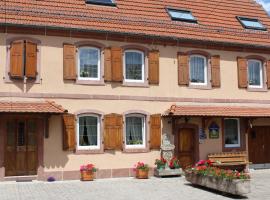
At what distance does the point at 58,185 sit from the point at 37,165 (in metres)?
1.55

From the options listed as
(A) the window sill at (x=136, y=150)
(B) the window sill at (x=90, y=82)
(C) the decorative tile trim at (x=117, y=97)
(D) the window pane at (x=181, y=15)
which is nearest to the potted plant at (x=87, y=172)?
(A) the window sill at (x=136, y=150)

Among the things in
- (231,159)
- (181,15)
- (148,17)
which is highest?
(181,15)

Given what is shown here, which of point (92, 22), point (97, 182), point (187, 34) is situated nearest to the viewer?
point (97, 182)

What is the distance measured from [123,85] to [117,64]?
3.08ft

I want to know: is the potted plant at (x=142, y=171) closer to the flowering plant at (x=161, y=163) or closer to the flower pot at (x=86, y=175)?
the flowering plant at (x=161, y=163)

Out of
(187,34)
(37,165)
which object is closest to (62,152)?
(37,165)

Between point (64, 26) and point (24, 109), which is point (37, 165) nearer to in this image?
point (24, 109)

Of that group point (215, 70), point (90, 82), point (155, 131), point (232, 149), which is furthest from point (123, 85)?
point (232, 149)

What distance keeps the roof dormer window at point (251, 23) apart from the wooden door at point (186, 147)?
22.2ft

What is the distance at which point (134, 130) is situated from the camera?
17.8 metres

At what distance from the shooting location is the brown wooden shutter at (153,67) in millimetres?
18016

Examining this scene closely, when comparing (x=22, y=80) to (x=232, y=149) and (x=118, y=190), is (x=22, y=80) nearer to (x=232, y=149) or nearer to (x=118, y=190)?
(x=118, y=190)

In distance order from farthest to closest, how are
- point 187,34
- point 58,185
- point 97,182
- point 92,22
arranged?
point 187,34 < point 92,22 < point 97,182 < point 58,185

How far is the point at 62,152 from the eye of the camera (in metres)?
16.2
